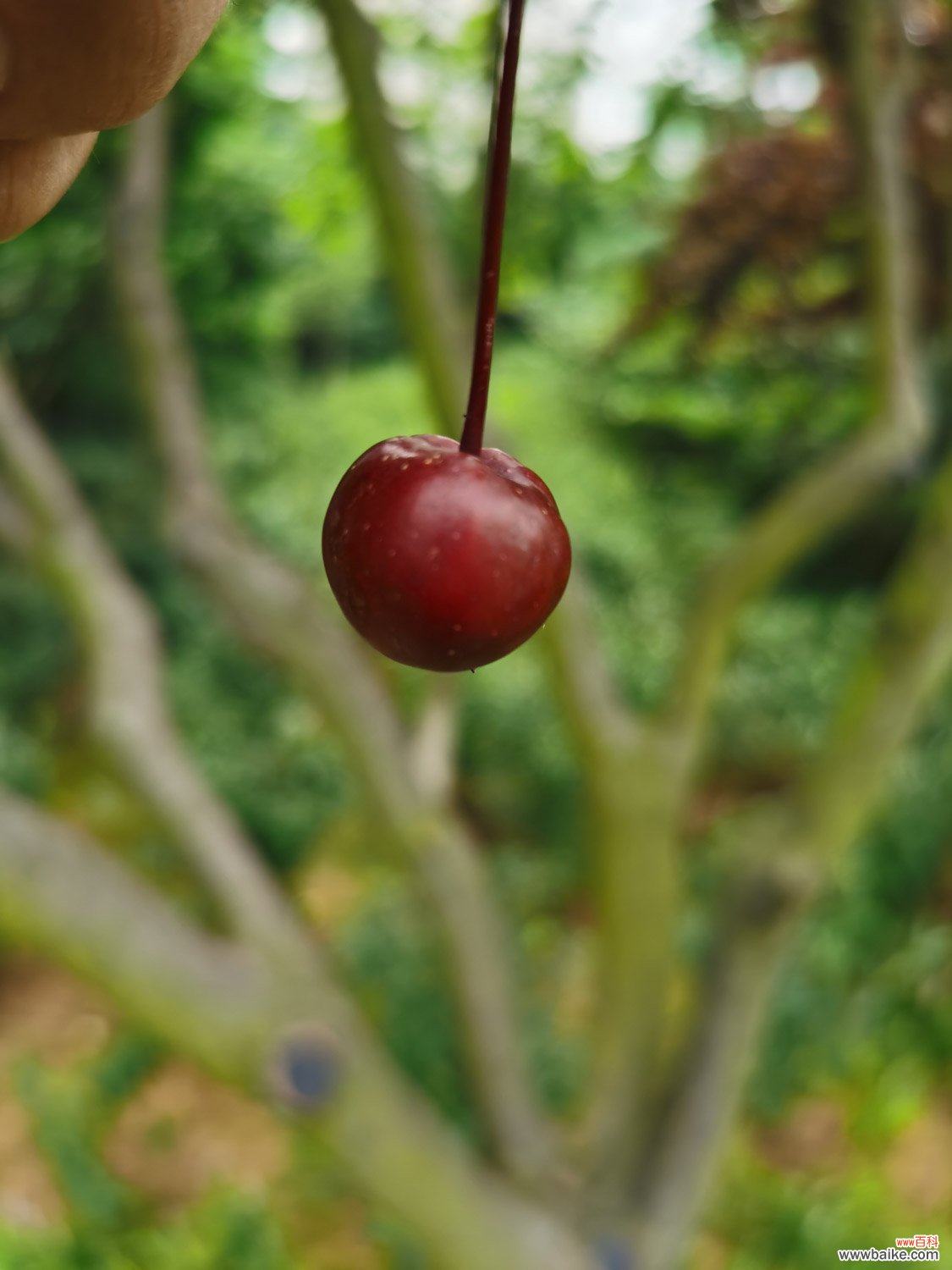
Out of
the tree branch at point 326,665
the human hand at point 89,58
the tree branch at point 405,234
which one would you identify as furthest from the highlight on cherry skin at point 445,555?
the tree branch at point 326,665

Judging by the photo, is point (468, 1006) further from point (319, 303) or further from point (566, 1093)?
point (319, 303)

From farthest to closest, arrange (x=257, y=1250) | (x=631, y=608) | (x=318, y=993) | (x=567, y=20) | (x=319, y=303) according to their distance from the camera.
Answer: (x=319, y=303) < (x=631, y=608) < (x=257, y=1250) < (x=567, y=20) < (x=318, y=993)

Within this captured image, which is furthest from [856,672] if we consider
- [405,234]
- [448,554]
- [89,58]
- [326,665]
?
[89,58]

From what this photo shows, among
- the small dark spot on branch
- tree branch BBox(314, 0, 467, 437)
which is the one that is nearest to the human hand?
tree branch BBox(314, 0, 467, 437)

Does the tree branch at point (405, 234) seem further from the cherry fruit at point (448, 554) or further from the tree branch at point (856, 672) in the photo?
the cherry fruit at point (448, 554)

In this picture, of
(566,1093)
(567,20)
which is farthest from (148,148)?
(566,1093)

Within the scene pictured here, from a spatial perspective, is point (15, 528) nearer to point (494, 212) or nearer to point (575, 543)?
point (494, 212)
